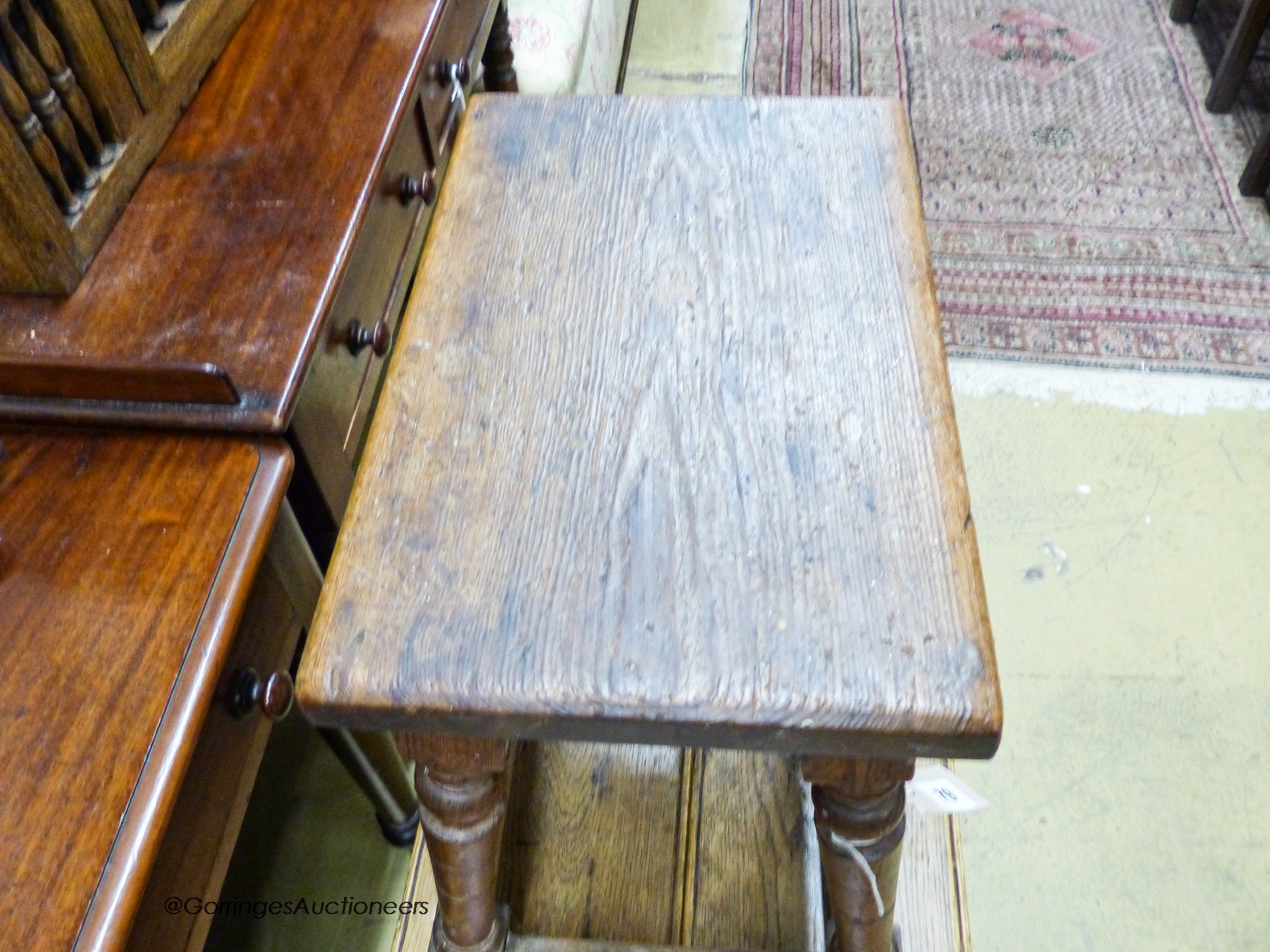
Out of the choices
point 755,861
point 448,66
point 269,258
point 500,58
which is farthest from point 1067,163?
point 269,258

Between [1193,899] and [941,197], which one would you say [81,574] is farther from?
[941,197]

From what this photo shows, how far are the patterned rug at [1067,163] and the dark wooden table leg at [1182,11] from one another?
0.6 inches

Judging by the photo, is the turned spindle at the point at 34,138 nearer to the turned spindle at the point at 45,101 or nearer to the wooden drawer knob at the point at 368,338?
the turned spindle at the point at 45,101

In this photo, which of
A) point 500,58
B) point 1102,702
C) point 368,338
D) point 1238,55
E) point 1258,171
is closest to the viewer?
point 368,338

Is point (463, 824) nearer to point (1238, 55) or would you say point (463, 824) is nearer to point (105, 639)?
point (105, 639)

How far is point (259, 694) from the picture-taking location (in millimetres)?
569

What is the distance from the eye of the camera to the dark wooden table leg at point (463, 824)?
0.56 m

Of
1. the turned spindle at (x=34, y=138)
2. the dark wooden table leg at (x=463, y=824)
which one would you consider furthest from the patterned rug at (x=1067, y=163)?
the turned spindle at (x=34, y=138)

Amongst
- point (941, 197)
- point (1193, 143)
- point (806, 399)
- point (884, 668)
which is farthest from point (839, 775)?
point (1193, 143)

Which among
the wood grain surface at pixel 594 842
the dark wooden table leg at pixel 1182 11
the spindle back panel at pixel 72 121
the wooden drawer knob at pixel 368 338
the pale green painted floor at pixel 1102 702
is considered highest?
the spindle back panel at pixel 72 121

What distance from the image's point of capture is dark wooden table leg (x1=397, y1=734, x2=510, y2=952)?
557mm

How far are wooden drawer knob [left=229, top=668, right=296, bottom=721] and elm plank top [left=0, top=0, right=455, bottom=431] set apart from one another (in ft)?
0.49

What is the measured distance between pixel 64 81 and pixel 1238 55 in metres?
1.88

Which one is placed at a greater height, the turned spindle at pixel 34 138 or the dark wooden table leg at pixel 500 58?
the turned spindle at pixel 34 138
